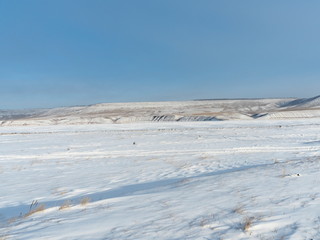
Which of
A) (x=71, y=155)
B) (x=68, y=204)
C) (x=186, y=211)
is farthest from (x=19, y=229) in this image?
(x=71, y=155)

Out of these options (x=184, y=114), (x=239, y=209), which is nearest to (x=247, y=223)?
(x=239, y=209)

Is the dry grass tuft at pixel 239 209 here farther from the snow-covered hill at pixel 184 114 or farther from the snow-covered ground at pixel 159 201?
the snow-covered hill at pixel 184 114

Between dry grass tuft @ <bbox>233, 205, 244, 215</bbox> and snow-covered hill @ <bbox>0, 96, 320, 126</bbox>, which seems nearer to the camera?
dry grass tuft @ <bbox>233, 205, 244, 215</bbox>

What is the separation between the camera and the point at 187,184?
825cm

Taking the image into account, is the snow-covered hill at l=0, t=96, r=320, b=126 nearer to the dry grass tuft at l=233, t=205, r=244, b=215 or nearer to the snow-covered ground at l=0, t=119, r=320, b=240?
the snow-covered ground at l=0, t=119, r=320, b=240

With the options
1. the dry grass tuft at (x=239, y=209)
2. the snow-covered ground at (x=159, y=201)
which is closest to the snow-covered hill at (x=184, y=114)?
the snow-covered ground at (x=159, y=201)

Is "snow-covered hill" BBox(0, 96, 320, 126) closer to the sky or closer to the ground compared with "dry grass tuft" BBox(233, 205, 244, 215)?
closer to the sky

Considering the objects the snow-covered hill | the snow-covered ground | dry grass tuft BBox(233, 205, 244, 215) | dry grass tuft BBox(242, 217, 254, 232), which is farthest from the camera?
the snow-covered hill

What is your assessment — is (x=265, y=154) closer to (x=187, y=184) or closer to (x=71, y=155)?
(x=187, y=184)

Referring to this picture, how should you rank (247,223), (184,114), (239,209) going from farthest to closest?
(184,114), (239,209), (247,223)

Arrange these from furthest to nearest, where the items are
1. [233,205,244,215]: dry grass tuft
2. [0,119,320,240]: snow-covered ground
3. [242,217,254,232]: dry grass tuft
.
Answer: [233,205,244,215]: dry grass tuft < [0,119,320,240]: snow-covered ground < [242,217,254,232]: dry grass tuft

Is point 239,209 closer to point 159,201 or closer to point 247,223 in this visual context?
point 247,223

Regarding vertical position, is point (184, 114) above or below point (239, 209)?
above

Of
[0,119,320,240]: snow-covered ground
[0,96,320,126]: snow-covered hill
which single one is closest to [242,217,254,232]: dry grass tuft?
[0,119,320,240]: snow-covered ground
